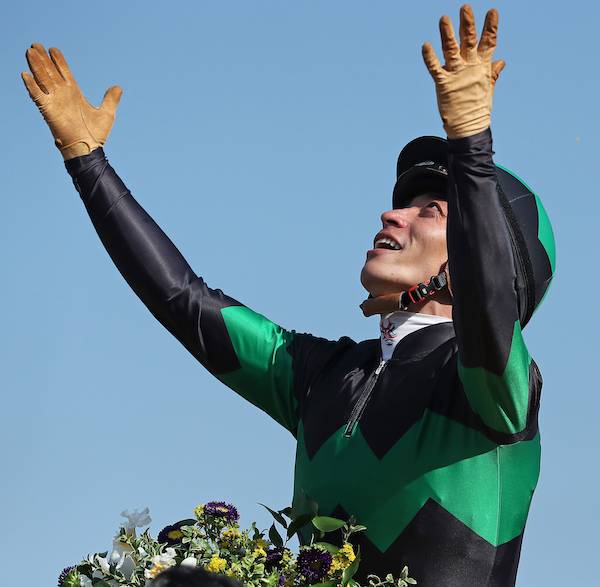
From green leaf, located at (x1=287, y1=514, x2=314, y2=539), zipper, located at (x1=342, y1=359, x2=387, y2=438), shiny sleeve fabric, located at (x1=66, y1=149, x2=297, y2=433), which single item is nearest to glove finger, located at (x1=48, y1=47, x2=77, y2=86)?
shiny sleeve fabric, located at (x1=66, y1=149, x2=297, y2=433)

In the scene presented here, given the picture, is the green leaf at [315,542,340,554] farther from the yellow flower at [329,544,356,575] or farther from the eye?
the eye

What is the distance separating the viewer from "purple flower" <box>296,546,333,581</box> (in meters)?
2.80

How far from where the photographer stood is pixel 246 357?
408 centimetres

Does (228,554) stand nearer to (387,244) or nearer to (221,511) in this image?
(221,511)

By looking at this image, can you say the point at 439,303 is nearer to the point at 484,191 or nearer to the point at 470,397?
the point at 470,397

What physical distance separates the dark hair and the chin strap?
2.20 meters

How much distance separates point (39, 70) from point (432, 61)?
203 cm

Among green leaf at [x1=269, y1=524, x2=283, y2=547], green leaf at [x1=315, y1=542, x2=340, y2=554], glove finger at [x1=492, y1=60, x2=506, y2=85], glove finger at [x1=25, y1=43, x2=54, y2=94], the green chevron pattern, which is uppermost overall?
glove finger at [x1=25, y1=43, x2=54, y2=94]

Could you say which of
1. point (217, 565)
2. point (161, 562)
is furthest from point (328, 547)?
point (161, 562)

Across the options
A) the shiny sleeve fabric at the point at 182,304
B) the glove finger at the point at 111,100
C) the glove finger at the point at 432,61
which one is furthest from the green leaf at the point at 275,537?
the glove finger at the point at 111,100

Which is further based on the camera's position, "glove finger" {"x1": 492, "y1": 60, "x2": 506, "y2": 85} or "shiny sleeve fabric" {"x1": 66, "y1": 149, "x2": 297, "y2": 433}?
"shiny sleeve fabric" {"x1": 66, "y1": 149, "x2": 297, "y2": 433}

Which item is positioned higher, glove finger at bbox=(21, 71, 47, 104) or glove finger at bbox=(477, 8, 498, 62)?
glove finger at bbox=(21, 71, 47, 104)

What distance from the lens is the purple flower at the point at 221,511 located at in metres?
3.06

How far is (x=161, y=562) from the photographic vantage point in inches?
111
